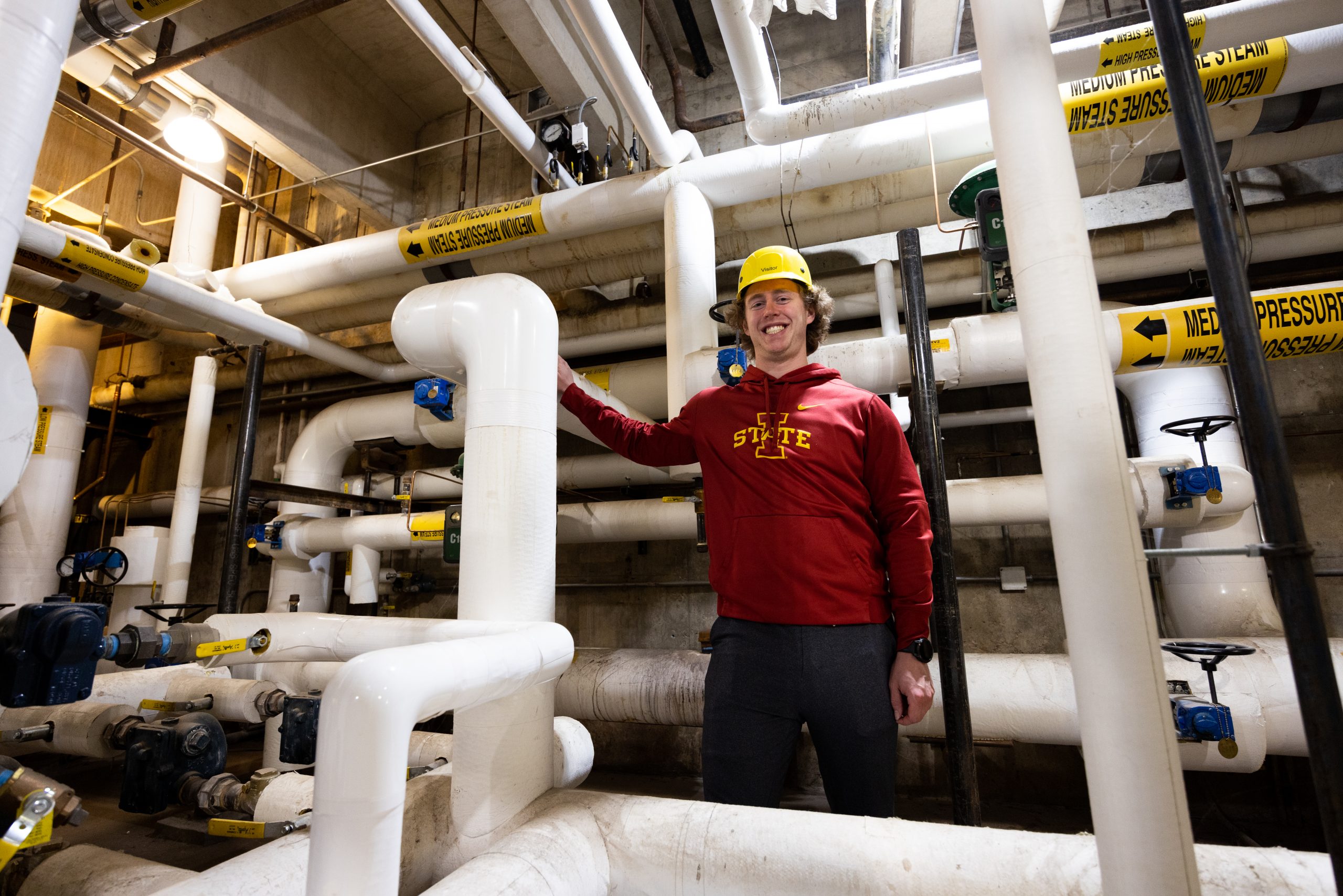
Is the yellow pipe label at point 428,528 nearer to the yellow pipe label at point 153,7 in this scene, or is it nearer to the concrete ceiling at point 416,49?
the yellow pipe label at point 153,7

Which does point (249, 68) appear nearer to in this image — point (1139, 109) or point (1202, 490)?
point (1139, 109)

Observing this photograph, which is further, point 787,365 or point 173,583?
point 173,583

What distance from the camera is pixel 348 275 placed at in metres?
2.46

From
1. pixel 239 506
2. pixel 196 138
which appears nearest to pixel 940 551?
pixel 239 506

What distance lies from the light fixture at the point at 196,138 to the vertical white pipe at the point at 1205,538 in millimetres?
3404

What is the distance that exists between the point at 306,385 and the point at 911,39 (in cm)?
362

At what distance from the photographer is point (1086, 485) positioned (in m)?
0.55

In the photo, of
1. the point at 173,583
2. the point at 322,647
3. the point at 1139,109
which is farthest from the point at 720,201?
the point at 173,583

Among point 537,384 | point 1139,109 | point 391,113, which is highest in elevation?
point 391,113

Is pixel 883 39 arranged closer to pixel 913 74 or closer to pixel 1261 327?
pixel 913 74

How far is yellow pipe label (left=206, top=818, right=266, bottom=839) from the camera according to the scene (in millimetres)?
1345

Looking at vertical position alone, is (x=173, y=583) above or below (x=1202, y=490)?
below

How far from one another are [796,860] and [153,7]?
84.5 inches

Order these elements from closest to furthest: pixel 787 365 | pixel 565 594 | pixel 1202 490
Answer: pixel 787 365 → pixel 1202 490 → pixel 565 594
